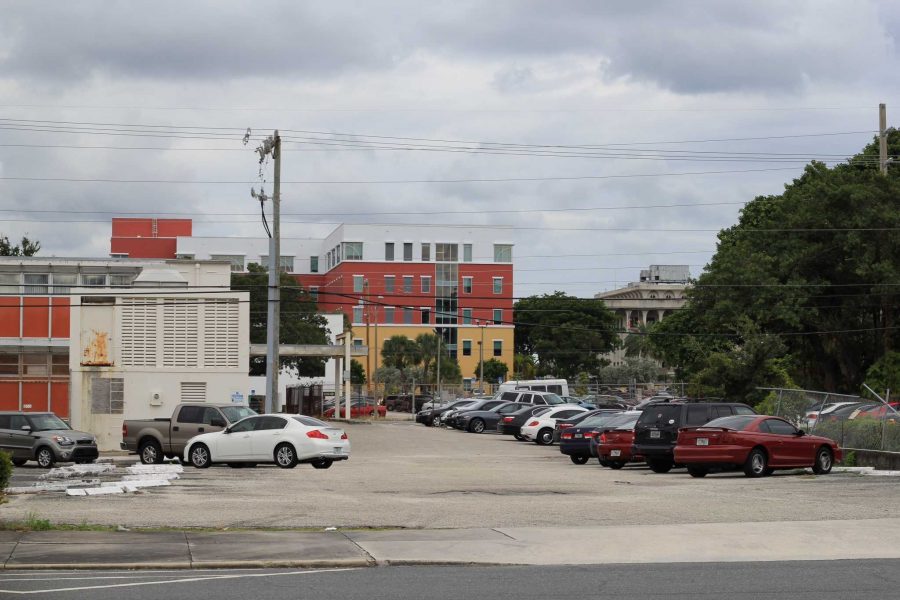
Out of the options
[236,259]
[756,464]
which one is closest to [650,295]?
[236,259]

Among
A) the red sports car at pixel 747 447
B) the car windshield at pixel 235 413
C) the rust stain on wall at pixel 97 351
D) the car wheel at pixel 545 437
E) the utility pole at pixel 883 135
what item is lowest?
the car wheel at pixel 545 437

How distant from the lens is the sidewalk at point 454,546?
43.7ft

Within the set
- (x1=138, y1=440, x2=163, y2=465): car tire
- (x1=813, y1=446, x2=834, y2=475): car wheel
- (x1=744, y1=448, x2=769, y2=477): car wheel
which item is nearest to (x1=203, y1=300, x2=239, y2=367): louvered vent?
(x1=138, y1=440, x2=163, y2=465): car tire

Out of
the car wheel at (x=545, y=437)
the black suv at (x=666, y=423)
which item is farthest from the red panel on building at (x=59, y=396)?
the black suv at (x=666, y=423)

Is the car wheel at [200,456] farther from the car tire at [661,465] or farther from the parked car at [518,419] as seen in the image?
the parked car at [518,419]

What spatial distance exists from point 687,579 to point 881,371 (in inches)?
1650

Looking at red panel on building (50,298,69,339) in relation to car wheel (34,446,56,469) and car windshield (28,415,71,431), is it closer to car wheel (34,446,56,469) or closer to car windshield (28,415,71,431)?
car windshield (28,415,71,431)

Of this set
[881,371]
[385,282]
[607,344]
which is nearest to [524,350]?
[607,344]

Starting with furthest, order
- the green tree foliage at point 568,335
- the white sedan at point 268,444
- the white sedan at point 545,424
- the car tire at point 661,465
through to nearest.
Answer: the green tree foliage at point 568,335 → the white sedan at point 545,424 → the white sedan at point 268,444 → the car tire at point 661,465

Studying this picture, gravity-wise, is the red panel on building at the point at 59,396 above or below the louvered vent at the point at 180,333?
below

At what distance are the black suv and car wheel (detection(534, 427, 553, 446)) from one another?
15551 millimetres

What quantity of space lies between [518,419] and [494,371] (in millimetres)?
66738

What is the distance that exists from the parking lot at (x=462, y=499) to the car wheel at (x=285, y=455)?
0.25 meters

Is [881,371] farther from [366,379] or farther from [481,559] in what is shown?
[366,379]
